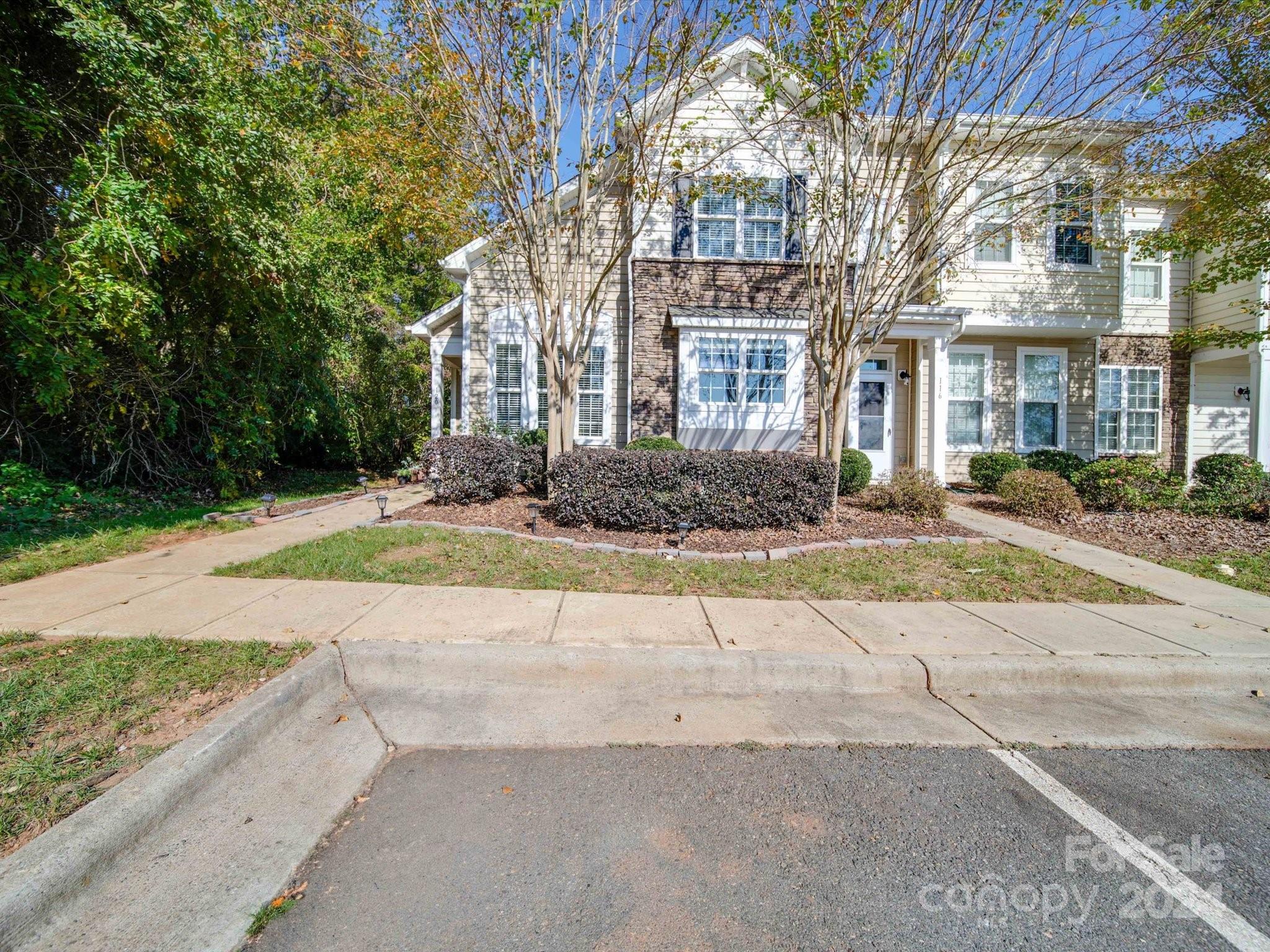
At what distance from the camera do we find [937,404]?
37.3 ft

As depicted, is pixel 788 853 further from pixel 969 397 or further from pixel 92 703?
pixel 969 397

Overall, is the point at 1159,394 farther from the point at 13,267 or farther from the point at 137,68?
the point at 13,267

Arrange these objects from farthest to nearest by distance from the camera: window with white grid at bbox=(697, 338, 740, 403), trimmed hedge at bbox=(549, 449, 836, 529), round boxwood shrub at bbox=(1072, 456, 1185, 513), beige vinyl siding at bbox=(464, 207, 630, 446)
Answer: beige vinyl siding at bbox=(464, 207, 630, 446) → window with white grid at bbox=(697, 338, 740, 403) → round boxwood shrub at bbox=(1072, 456, 1185, 513) → trimmed hedge at bbox=(549, 449, 836, 529)

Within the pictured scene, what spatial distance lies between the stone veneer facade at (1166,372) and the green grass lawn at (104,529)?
1715 centimetres

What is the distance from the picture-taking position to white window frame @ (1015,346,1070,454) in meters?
12.3

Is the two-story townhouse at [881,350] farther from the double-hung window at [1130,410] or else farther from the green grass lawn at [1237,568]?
the green grass lawn at [1237,568]

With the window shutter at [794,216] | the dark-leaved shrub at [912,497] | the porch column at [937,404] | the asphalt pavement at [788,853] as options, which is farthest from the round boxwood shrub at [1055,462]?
the asphalt pavement at [788,853]

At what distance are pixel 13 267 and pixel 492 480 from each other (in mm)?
5604

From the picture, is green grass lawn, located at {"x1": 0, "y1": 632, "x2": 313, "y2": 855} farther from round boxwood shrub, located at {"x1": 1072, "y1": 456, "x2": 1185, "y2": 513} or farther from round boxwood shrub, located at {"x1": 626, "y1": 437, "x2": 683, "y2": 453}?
round boxwood shrub, located at {"x1": 1072, "y1": 456, "x2": 1185, "y2": 513}

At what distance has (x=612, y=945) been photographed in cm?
190

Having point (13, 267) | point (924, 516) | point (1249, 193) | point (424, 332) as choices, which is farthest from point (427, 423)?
point (1249, 193)

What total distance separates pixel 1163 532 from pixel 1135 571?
8.76 ft

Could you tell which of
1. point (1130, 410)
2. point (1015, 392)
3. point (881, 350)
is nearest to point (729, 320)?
point (881, 350)

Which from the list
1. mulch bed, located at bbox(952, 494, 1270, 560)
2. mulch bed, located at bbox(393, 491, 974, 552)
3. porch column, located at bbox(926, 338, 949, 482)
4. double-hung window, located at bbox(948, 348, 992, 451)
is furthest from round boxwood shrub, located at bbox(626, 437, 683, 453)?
double-hung window, located at bbox(948, 348, 992, 451)
